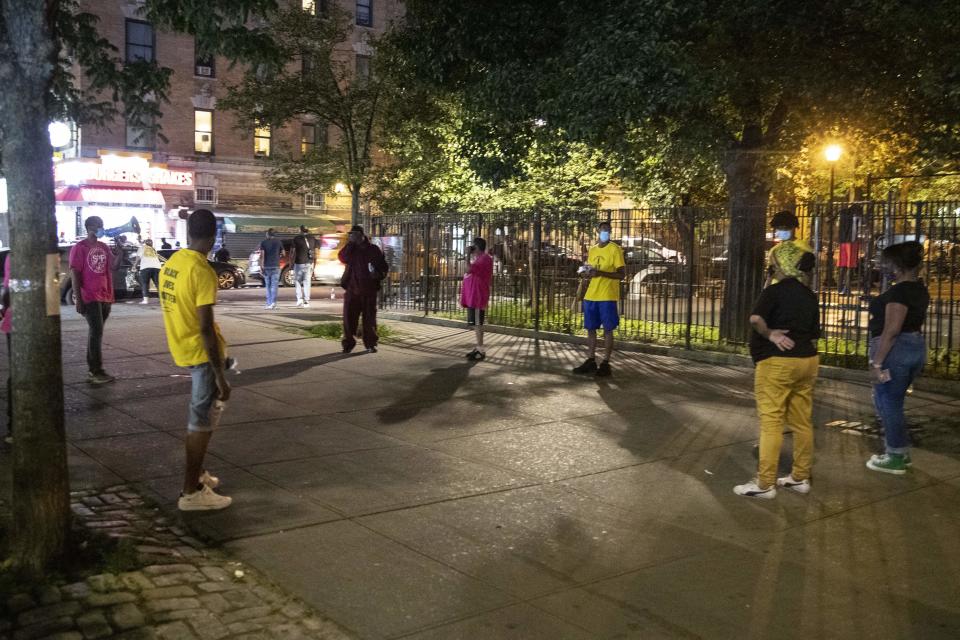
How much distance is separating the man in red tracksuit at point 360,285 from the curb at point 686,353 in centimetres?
342

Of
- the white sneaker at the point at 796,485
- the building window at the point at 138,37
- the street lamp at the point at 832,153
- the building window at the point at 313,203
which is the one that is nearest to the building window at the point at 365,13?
the building window at the point at 313,203

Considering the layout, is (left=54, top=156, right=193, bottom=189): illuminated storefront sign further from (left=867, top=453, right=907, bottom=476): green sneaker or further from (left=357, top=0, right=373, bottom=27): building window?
(left=867, top=453, right=907, bottom=476): green sneaker

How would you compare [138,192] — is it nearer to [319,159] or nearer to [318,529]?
[319,159]

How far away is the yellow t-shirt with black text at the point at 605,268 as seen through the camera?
35.7 ft

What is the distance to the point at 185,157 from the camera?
39.0 metres

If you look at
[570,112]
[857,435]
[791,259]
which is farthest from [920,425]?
[570,112]

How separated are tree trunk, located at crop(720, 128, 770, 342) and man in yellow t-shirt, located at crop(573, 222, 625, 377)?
2.87 meters

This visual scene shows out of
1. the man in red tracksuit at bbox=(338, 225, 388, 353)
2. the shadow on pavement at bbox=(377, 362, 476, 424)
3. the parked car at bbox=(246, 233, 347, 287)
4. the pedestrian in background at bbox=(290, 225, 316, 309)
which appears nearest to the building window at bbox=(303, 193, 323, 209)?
the parked car at bbox=(246, 233, 347, 287)

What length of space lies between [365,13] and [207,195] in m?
11.0

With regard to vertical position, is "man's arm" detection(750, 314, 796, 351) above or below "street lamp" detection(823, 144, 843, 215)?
below

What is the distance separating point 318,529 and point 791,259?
353 cm

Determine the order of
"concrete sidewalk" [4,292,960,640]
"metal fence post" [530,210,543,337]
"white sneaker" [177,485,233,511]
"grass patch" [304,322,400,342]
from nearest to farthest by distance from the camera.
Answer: "concrete sidewalk" [4,292,960,640] < "white sneaker" [177,485,233,511] < "grass patch" [304,322,400,342] < "metal fence post" [530,210,543,337]

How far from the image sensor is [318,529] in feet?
17.2

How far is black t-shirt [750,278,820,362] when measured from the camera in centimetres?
595
